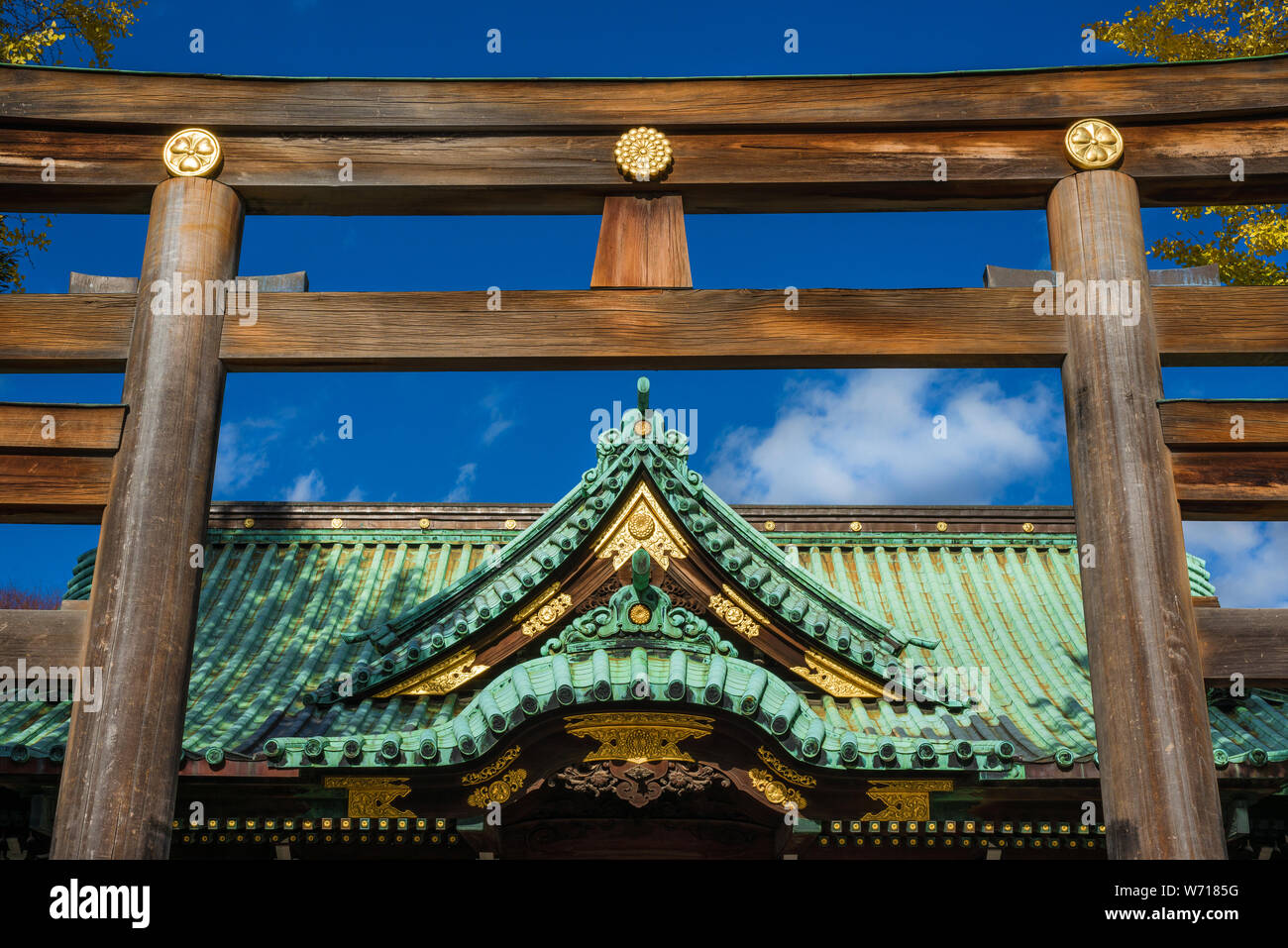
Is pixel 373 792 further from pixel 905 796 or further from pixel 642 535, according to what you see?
pixel 905 796

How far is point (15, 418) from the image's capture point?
496cm

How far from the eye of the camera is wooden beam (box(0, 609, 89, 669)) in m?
4.75

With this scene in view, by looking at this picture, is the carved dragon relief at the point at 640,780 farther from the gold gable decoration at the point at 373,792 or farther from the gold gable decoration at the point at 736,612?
the gold gable decoration at the point at 736,612

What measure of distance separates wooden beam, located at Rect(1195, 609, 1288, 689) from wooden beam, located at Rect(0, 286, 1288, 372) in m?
1.16

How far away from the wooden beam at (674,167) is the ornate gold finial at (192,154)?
Answer: 6 centimetres

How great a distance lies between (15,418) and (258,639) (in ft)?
19.1

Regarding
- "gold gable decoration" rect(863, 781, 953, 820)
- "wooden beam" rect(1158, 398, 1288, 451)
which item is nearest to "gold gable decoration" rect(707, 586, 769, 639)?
"gold gable decoration" rect(863, 781, 953, 820)

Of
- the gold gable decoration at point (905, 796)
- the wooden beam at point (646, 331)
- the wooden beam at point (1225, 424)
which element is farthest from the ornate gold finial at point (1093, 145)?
the gold gable decoration at point (905, 796)

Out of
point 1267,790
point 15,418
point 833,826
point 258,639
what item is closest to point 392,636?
point 258,639

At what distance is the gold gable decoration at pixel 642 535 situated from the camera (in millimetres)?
8453

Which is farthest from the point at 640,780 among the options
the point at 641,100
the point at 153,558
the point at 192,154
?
the point at 192,154

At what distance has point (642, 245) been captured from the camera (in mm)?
5438
